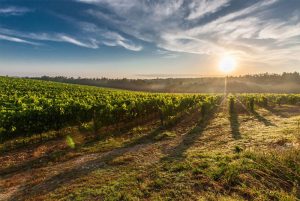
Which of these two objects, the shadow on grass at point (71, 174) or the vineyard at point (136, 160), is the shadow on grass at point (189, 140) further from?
the shadow on grass at point (71, 174)

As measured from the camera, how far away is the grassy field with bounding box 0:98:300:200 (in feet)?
23.7

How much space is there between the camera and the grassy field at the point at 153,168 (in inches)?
284

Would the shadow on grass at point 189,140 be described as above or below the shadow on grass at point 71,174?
above

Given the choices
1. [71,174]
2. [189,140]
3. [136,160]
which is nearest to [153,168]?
[136,160]

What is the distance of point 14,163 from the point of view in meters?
10.8

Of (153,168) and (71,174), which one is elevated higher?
(153,168)

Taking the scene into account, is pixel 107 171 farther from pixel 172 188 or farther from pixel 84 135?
pixel 84 135

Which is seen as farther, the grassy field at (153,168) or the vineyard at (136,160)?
the vineyard at (136,160)

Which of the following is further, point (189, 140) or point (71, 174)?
point (189, 140)

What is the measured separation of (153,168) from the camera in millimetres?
9312

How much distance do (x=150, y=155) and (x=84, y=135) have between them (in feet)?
20.5

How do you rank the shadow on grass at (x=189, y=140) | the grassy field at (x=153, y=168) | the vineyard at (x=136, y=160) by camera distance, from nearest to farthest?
the grassy field at (x=153, y=168) → the vineyard at (x=136, y=160) → the shadow on grass at (x=189, y=140)

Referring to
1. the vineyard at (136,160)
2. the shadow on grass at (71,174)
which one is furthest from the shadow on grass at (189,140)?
the shadow on grass at (71,174)

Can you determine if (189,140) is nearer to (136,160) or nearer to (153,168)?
(136,160)
